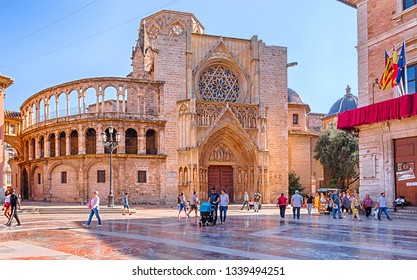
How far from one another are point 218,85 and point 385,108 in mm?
19462

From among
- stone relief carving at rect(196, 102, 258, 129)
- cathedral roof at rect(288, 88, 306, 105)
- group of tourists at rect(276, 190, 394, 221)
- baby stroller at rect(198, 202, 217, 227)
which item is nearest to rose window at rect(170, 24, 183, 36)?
stone relief carving at rect(196, 102, 258, 129)

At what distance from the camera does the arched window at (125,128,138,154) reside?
3797 cm

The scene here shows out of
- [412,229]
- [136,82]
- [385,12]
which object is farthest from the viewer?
[136,82]

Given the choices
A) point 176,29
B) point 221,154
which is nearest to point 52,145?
point 221,154

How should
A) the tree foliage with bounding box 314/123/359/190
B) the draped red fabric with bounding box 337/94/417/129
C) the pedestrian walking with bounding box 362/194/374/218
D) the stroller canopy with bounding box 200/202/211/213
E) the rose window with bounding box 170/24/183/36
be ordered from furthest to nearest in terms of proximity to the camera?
the rose window with bounding box 170/24/183/36 < the tree foliage with bounding box 314/123/359/190 < the pedestrian walking with bounding box 362/194/374/218 < the draped red fabric with bounding box 337/94/417/129 < the stroller canopy with bounding box 200/202/211/213

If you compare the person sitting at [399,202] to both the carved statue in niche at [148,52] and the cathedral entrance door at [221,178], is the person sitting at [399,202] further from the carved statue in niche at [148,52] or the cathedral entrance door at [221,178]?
the carved statue in niche at [148,52]

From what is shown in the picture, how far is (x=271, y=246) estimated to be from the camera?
12.1 meters

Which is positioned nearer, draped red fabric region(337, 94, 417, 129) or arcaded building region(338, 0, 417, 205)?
draped red fabric region(337, 94, 417, 129)

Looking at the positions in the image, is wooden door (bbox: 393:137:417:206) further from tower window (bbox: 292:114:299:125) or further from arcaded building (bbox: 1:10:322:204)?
tower window (bbox: 292:114:299:125)

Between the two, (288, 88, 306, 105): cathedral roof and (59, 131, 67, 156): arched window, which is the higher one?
(288, 88, 306, 105): cathedral roof

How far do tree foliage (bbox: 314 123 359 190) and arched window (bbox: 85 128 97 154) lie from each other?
2135cm

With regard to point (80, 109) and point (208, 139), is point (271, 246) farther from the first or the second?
point (80, 109)
